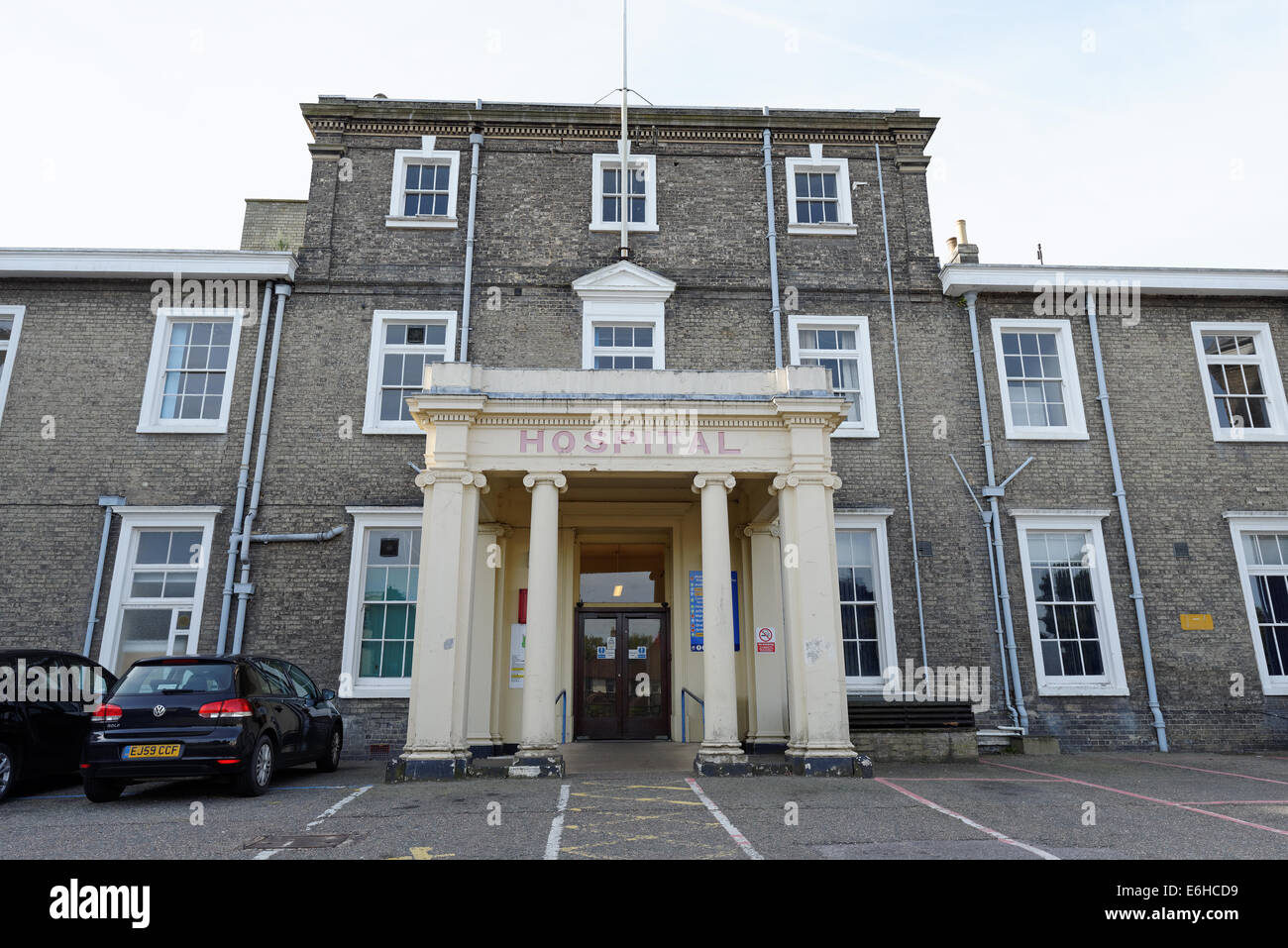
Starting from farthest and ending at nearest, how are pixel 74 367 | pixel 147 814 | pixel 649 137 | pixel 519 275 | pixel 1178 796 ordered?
1. pixel 649 137
2. pixel 519 275
3. pixel 74 367
4. pixel 1178 796
5. pixel 147 814

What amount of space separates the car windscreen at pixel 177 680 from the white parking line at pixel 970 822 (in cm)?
746

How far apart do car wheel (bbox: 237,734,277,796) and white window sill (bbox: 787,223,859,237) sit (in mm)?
12492

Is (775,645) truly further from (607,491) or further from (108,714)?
(108,714)

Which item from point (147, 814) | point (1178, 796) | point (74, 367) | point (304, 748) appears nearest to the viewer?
point (147, 814)

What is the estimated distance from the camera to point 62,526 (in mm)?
13328

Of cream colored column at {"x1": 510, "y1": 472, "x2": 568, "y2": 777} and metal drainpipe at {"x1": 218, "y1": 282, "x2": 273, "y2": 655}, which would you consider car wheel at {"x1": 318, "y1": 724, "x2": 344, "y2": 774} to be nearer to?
metal drainpipe at {"x1": 218, "y1": 282, "x2": 273, "y2": 655}

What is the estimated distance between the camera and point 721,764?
9680mm

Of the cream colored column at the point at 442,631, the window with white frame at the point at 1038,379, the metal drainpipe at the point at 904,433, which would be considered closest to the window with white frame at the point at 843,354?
the metal drainpipe at the point at 904,433

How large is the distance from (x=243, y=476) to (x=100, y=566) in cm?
263

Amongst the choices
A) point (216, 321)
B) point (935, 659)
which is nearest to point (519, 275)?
point (216, 321)

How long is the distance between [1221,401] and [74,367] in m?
21.1

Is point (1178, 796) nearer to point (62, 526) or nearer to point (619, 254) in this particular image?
point (619, 254)

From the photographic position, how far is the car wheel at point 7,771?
336 inches

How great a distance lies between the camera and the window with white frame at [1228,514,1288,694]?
Answer: 45.5 feet
